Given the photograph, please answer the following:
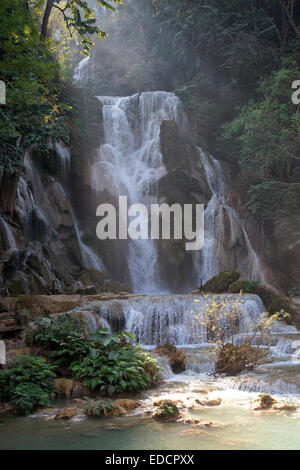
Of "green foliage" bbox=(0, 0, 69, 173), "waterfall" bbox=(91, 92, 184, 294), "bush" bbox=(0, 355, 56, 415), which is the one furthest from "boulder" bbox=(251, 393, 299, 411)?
"waterfall" bbox=(91, 92, 184, 294)

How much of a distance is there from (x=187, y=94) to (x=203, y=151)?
509 cm

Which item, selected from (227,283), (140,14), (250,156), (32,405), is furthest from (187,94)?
(32,405)

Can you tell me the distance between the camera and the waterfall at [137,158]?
19.7 meters

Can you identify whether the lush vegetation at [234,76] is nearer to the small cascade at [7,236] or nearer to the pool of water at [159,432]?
the small cascade at [7,236]

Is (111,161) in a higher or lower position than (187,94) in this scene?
lower

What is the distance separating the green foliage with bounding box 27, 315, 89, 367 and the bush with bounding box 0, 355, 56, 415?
48 centimetres

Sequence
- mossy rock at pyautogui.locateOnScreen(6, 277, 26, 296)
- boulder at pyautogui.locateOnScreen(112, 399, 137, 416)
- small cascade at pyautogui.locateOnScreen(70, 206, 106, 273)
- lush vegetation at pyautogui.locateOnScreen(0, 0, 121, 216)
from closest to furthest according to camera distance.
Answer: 1. boulder at pyautogui.locateOnScreen(112, 399, 137, 416)
2. lush vegetation at pyautogui.locateOnScreen(0, 0, 121, 216)
3. mossy rock at pyautogui.locateOnScreen(6, 277, 26, 296)
4. small cascade at pyautogui.locateOnScreen(70, 206, 106, 273)

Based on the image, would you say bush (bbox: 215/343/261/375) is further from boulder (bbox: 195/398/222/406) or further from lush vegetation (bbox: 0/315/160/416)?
boulder (bbox: 195/398/222/406)

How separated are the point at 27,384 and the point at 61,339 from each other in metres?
1.61

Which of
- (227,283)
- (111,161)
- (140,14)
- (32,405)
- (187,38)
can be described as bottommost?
(32,405)

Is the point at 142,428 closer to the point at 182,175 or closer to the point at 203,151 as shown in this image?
the point at 182,175

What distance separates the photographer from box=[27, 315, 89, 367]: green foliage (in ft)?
24.9

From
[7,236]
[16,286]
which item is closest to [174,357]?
[16,286]

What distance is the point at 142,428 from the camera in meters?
5.12
